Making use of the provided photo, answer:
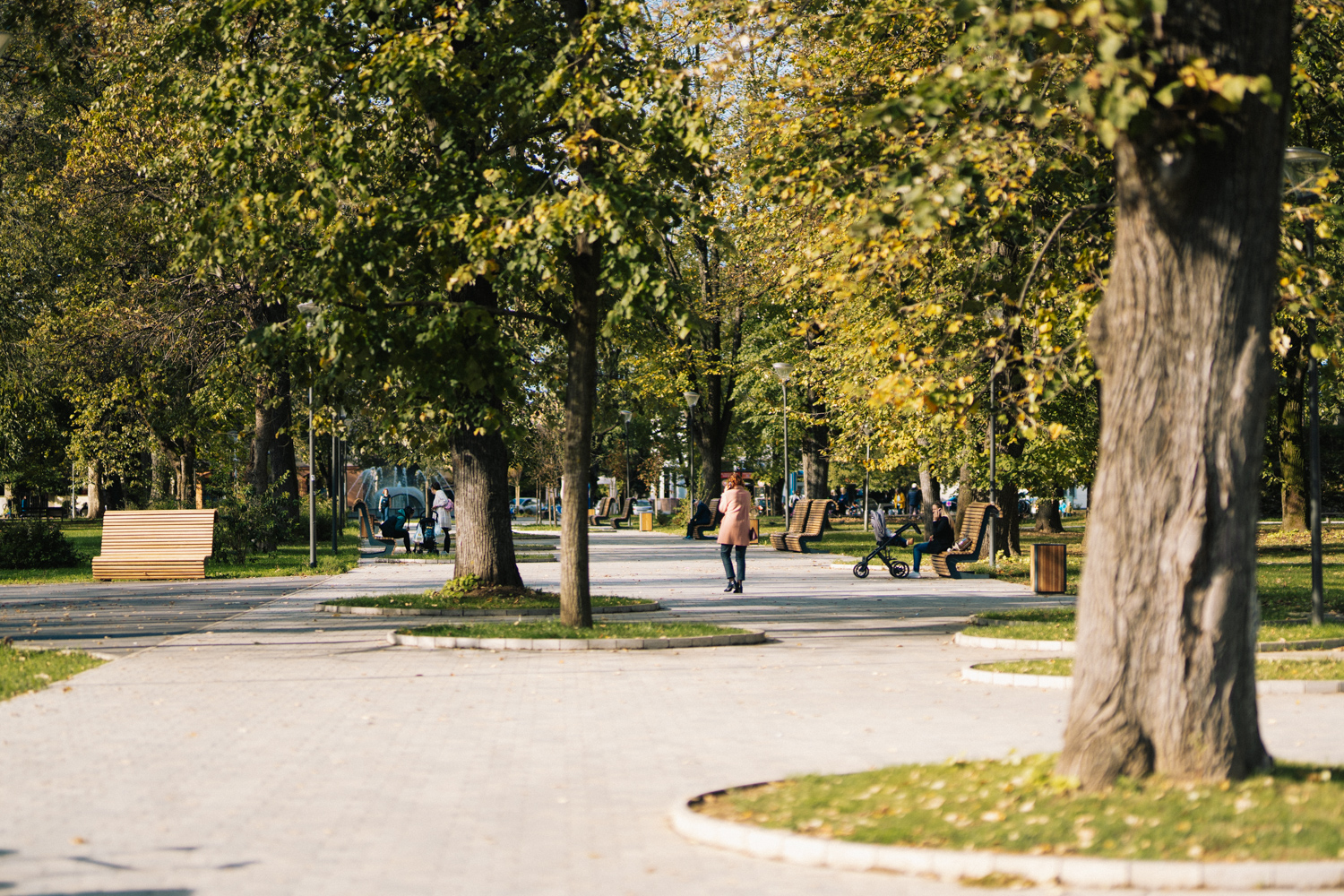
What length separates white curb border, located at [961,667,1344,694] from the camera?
10.7m

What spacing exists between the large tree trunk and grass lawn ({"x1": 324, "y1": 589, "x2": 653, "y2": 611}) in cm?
1151

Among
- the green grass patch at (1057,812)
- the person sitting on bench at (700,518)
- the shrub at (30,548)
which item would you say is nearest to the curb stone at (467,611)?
the green grass patch at (1057,812)

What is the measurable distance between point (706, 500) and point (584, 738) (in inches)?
1548

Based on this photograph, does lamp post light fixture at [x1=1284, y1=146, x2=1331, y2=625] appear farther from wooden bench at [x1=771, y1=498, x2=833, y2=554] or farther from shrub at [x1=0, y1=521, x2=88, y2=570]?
shrub at [x1=0, y1=521, x2=88, y2=570]

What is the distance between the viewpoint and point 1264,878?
516cm

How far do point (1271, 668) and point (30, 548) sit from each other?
24869 mm

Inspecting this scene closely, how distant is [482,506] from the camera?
1847 cm

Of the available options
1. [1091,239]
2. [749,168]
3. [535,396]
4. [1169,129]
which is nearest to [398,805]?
[1169,129]

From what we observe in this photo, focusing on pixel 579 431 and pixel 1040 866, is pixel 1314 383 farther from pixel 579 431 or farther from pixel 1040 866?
pixel 1040 866

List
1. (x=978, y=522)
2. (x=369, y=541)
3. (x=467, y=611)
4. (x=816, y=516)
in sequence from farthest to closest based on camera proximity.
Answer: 1. (x=369, y=541)
2. (x=816, y=516)
3. (x=978, y=522)
4. (x=467, y=611)

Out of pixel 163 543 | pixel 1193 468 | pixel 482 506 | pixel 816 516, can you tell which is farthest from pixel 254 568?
pixel 1193 468

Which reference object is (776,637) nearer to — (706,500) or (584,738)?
(584,738)

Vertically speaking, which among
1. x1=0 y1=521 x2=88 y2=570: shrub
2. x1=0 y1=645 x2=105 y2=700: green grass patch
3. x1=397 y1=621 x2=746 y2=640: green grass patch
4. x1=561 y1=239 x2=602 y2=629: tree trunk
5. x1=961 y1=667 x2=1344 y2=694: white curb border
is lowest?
x1=961 y1=667 x2=1344 y2=694: white curb border

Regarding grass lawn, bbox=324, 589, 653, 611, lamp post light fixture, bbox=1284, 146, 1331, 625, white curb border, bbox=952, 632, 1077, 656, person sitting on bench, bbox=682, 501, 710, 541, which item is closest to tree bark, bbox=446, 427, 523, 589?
grass lawn, bbox=324, 589, 653, 611
